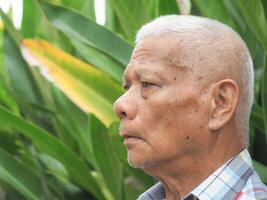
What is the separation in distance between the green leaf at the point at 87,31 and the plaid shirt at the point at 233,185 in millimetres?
1117

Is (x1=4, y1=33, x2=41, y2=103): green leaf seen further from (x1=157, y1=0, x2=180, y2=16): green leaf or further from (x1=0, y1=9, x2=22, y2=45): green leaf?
(x1=157, y1=0, x2=180, y2=16): green leaf

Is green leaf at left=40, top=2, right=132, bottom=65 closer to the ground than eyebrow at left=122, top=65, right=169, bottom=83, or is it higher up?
closer to the ground

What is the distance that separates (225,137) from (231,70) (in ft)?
0.44

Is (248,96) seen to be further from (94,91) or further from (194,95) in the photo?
(94,91)

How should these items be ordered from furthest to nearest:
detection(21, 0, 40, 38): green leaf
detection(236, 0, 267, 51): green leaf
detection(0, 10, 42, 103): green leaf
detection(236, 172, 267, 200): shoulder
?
detection(21, 0, 40, 38): green leaf, detection(0, 10, 42, 103): green leaf, detection(236, 0, 267, 51): green leaf, detection(236, 172, 267, 200): shoulder

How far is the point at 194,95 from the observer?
1595 mm

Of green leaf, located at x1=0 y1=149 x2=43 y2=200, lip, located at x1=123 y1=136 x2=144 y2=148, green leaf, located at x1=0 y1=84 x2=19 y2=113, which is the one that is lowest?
green leaf, located at x1=0 y1=149 x2=43 y2=200

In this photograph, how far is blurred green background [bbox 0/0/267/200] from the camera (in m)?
2.67

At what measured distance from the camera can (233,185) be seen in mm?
1584

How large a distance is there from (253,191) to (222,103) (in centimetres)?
18

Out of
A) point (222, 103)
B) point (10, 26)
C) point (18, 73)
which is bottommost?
point (18, 73)

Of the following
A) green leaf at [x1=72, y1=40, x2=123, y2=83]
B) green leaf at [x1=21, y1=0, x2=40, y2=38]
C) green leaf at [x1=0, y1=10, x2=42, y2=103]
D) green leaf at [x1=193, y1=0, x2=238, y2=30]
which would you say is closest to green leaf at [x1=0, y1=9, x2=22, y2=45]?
green leaf at [x1=72, y1=40, x2=123, y2=83]

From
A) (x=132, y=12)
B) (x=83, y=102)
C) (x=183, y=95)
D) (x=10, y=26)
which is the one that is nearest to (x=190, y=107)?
(x=183, y=95)

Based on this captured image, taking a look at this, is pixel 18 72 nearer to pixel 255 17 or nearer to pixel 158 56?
pixel 255 17
